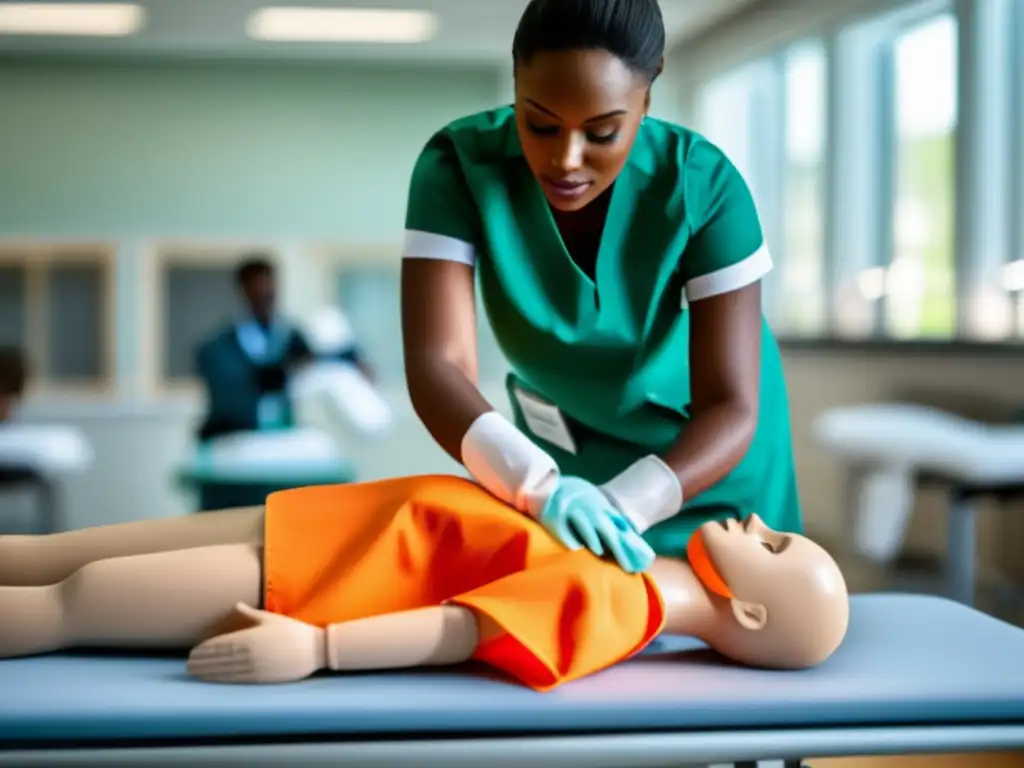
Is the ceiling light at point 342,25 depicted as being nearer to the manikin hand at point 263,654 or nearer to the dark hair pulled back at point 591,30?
the dark hair pulled back at point 591,30

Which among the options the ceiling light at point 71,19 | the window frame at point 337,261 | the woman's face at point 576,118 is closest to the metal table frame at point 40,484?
the ceiling light at point 71,19

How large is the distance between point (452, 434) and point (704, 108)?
115 centimetres

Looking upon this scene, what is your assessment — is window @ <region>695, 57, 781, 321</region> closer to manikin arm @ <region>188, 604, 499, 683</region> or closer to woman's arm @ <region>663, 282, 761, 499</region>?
woman's arm @ <region>663, 282, 761, 499</region>

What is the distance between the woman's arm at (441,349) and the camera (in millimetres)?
1081

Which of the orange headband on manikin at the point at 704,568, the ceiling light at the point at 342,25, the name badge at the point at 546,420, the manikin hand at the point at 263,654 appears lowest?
the manikin hand at the point at 263,654

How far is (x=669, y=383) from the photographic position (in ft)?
3.92

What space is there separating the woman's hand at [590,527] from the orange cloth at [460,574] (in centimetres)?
1

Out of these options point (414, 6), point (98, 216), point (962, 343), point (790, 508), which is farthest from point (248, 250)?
point (790, 508)

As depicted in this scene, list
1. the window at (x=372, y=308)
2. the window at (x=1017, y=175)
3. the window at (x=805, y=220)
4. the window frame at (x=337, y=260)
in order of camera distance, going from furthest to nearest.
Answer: the window frame at (x=337, y=260) < the window at (x=372, y=308) < the window at (x=805, y=220) < the window at (x=1017, y=175)

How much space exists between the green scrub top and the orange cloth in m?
0.18

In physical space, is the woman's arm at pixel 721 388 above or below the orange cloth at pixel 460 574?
above

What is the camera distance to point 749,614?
108 centimetres

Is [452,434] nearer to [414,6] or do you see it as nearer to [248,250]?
[414,6]

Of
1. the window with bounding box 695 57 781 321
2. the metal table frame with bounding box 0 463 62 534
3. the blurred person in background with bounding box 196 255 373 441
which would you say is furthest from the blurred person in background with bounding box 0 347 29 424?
the window with bounding box 695 57 781 321
